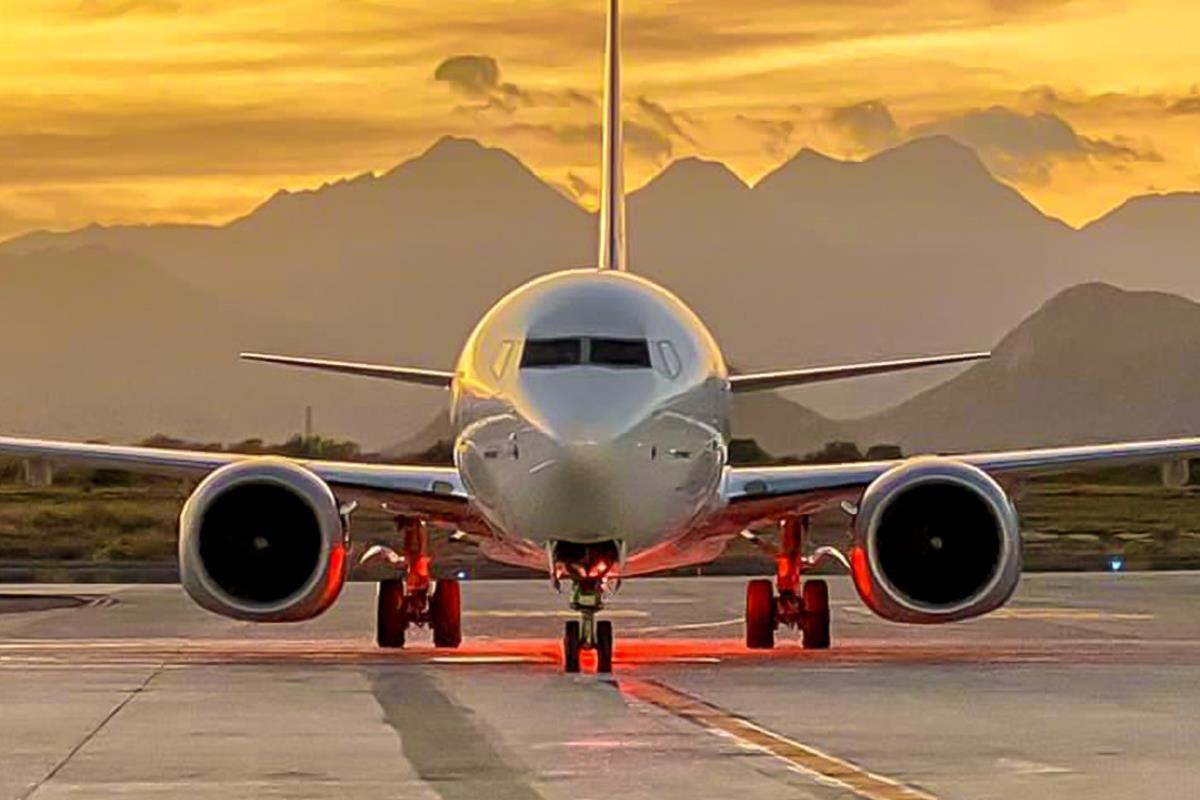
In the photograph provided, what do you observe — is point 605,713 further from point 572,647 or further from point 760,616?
point 760,616

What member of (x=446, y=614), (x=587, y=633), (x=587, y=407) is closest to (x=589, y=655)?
(x=587, y=633)

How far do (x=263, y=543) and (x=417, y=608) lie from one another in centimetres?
213

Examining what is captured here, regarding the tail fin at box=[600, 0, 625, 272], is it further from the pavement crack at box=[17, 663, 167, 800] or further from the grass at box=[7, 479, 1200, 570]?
the grass at box=[7, 479, 1200, 570]

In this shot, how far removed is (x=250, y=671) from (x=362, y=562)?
4281mm

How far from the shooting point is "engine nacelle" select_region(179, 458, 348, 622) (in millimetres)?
23328

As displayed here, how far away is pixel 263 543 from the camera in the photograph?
946 inches

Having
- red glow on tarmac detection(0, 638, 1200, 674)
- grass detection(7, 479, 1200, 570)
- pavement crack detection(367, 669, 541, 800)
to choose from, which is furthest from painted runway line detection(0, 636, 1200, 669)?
grass detection(7, 479, 1200, 570)

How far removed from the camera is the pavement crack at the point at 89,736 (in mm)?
13180

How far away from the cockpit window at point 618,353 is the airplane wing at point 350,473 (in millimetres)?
2771

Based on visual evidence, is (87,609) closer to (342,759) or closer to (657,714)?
(657,714)

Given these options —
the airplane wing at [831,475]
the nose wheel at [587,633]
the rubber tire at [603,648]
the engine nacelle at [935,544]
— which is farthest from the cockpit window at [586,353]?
the airplane wing at [831,475]

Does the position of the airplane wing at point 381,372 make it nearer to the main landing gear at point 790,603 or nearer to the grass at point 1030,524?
the main landing gear at point 790,603

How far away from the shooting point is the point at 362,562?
2597 centimetres

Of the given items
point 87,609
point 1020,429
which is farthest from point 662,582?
point 1020,429
